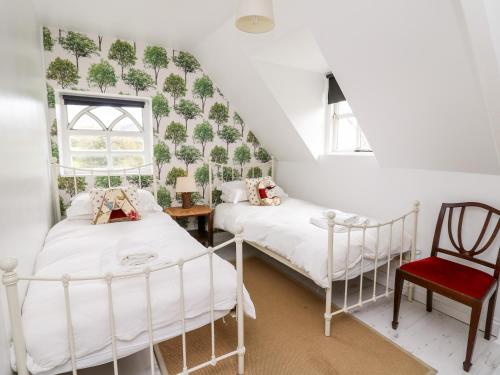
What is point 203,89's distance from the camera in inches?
155

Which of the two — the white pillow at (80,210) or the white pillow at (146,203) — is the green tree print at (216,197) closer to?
the white pillow at (146,203)

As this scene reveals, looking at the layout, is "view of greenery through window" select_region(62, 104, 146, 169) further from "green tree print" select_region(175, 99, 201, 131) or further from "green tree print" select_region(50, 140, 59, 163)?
"green tree print" select_region(175, 99, 201, 131)

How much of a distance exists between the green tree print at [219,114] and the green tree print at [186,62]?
1.68 feet

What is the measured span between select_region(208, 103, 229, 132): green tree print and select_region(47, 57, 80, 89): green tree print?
1568 millimetres

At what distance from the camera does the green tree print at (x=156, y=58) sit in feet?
11.7

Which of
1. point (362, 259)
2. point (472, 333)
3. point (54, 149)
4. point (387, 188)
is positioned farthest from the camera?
point (54, 149)

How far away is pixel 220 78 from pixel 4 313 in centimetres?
328

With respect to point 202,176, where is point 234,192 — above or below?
below

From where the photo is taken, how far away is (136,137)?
3721mm

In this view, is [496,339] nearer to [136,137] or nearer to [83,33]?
[136,137]

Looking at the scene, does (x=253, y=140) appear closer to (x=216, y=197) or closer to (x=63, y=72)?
(x=216, y=197)

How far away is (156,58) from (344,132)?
2.41 metres

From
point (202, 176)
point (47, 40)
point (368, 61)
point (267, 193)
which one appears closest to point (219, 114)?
point (202, 176)

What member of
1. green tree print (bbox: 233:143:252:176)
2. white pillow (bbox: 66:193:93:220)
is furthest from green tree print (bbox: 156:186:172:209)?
green tree print (bbox: 233:143:252:176)
